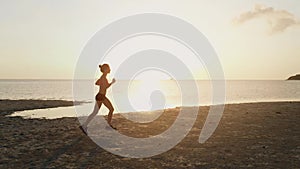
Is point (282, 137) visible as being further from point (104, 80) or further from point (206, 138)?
point (104, 80)

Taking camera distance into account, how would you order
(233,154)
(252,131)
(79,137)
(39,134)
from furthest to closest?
(252,131) < (39,134) < (79,137) < (233,154)

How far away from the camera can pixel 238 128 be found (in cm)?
1900

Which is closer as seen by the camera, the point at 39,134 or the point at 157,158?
the point at 157,158

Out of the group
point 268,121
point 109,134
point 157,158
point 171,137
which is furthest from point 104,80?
point 268,121

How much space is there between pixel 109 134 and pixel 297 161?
9056 mm

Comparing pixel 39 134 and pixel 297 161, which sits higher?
pixel 297 161

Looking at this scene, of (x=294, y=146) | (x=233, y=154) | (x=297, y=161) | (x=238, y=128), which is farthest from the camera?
(x=238, y=128)

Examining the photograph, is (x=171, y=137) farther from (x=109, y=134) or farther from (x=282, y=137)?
(x=282, y=137)

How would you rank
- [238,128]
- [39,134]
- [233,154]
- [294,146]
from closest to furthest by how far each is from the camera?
1. [233,154]
2. [294,146]
3. [39,134]
4. [238,128]

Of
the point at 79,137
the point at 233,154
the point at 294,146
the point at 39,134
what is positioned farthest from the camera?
the point at 39,134

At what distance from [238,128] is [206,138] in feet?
12.8

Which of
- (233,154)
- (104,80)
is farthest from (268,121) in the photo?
(104,80)

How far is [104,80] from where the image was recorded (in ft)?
52.2

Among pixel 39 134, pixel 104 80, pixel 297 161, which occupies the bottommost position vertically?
pixel 39 134
